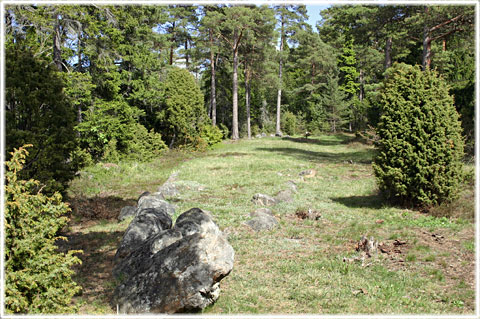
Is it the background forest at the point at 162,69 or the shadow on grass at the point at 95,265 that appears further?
the background forest at the point at 162,69

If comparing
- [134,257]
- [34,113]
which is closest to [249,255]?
[134,257]

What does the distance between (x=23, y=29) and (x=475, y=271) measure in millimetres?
17261

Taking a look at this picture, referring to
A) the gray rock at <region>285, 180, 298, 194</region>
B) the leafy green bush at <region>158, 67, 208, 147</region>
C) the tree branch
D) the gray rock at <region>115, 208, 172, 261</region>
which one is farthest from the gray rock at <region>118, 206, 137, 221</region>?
the tree branch

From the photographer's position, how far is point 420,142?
966cm

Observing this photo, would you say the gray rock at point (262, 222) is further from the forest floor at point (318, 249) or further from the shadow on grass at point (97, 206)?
the shadow on grass at point (97, 206)

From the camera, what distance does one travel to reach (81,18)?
1619 cm

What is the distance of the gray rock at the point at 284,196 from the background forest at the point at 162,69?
6.08 m

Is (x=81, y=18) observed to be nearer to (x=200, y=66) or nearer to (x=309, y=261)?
(x=309, y=261)

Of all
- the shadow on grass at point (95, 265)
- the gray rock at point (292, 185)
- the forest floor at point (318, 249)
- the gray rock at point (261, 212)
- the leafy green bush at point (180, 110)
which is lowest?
the shadow on grass at point (95, 265)

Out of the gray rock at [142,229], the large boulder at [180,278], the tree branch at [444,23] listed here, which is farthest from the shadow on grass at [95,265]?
the tree branch at [444,23]

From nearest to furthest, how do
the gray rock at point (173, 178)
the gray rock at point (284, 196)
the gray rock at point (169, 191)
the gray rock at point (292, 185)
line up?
1. the gray rock at point (284, 196)
2. the gray rock at point (169, 191)
3. the gray rock at point (292, 185)
4. the gray rock at point (173, 178)

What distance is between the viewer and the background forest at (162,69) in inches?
351

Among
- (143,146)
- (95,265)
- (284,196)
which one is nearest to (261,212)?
(284,196)

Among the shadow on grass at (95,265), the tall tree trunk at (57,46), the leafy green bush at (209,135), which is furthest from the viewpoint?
the leafy green bush at (209,135)
